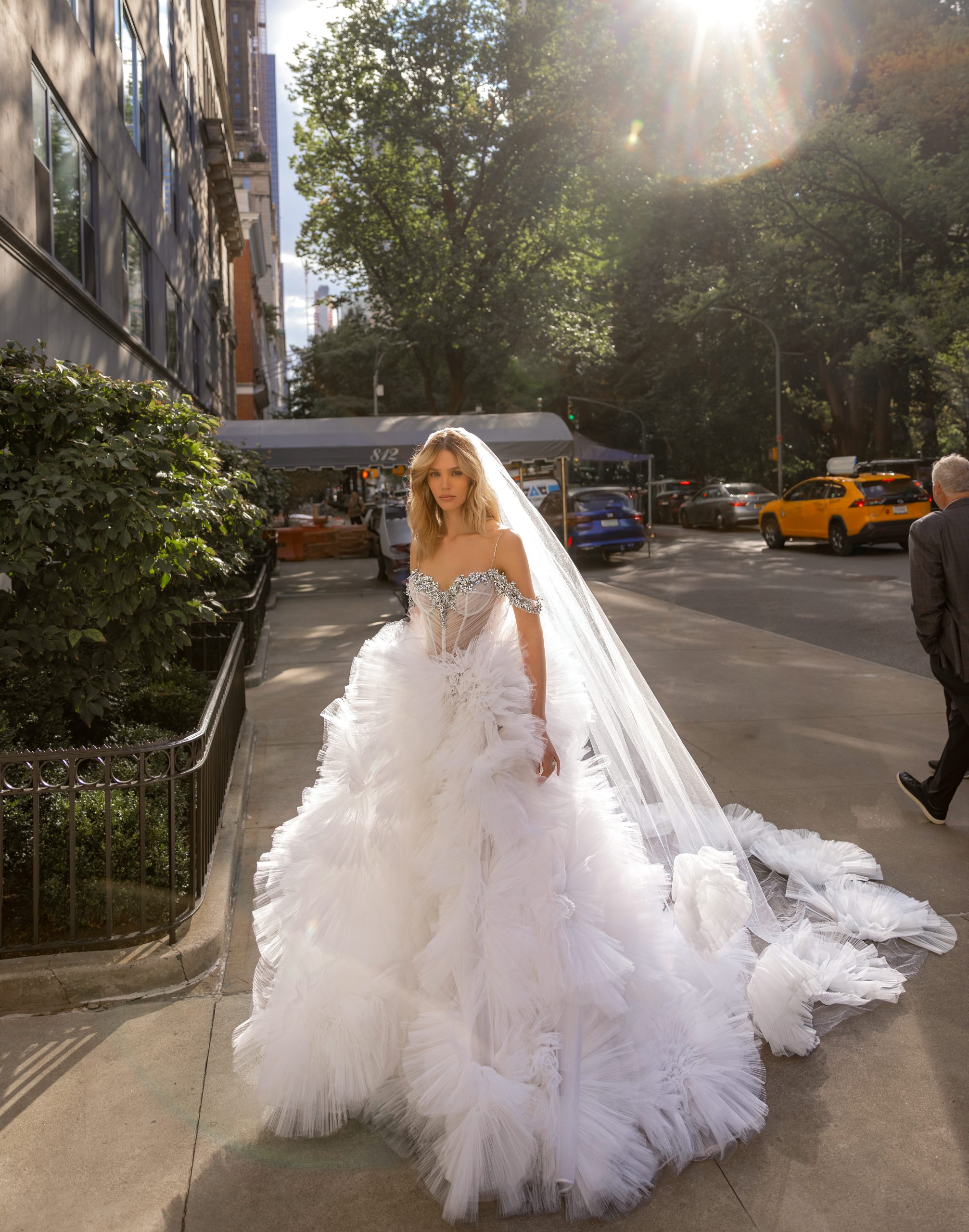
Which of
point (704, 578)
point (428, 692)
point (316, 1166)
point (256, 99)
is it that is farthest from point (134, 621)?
point (256, 99)


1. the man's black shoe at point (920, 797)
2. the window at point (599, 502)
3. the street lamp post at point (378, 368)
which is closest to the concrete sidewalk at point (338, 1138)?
the man's black shoe at point (920, 797)

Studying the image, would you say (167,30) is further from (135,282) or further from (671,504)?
(671,504)

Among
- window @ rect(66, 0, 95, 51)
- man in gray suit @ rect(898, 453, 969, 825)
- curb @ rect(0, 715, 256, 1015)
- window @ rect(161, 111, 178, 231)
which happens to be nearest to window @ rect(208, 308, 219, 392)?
window @ rect(161, 111, 178, 231)

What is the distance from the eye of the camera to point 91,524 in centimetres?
495

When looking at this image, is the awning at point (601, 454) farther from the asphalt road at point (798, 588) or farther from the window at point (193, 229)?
the window at point (193, 229)

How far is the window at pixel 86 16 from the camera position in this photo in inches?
501

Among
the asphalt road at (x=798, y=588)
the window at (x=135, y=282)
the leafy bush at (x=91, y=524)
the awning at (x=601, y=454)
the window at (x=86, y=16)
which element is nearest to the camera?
the leafy bush at (x=91, y=524)

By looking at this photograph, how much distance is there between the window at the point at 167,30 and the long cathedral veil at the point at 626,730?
811 inches

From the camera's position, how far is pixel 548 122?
97.6 feet

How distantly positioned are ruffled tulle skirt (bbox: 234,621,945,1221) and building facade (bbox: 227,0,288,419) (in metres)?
42.8

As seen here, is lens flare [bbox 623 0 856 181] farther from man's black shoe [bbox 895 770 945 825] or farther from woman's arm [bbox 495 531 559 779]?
woman's arm [bbox 495 531 559 779]

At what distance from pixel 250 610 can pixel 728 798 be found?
17.7 ft

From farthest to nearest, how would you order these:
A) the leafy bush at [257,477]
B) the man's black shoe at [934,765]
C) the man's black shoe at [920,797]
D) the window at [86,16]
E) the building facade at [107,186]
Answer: the leafy bush at [257,477]
the window at [86,16]
the building facade at [107,186]
the man's black shoe at [934,765]
the man's black shoe at [920,797]

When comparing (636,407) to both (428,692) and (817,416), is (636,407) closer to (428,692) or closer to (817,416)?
(817,416)
